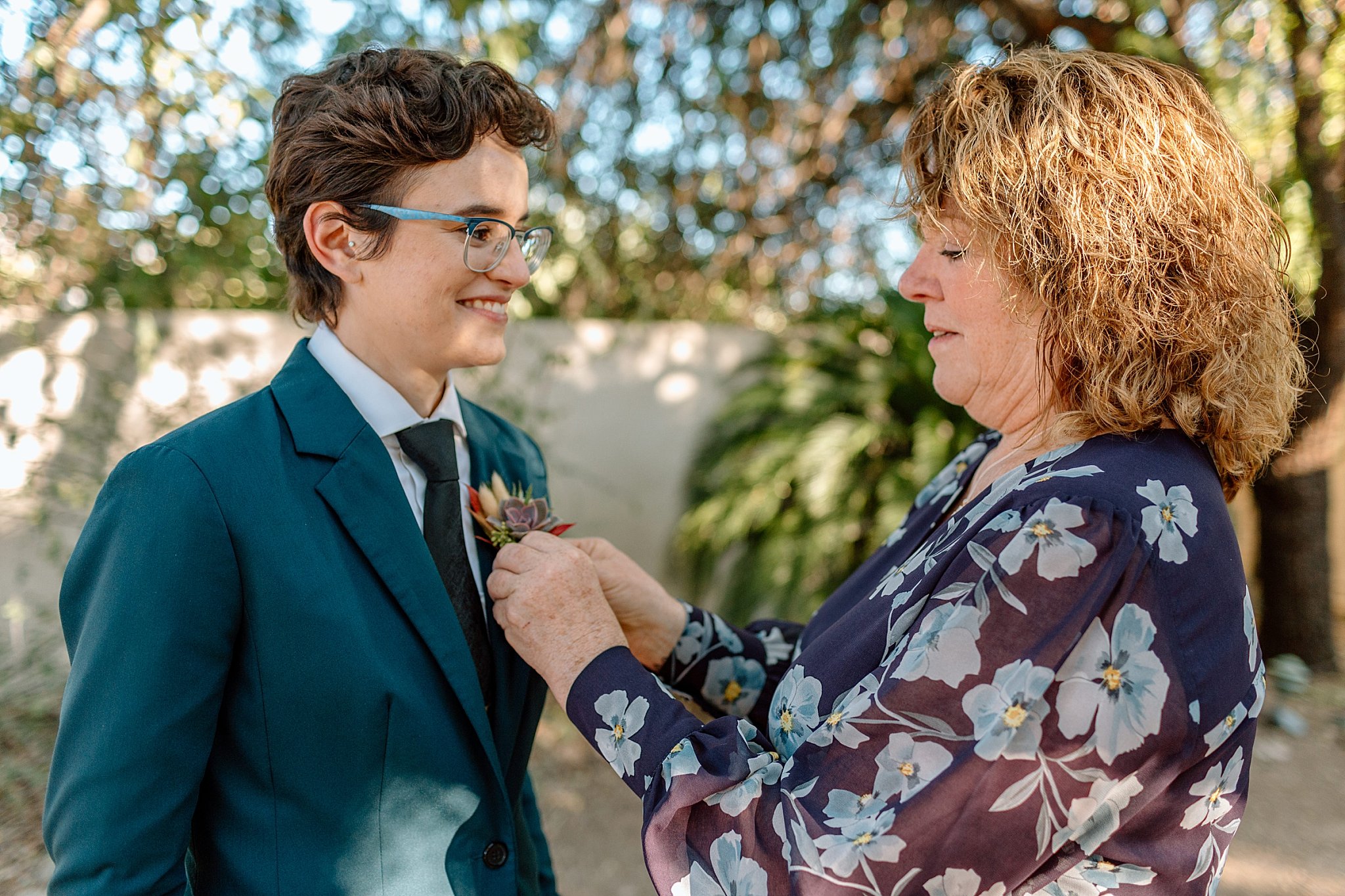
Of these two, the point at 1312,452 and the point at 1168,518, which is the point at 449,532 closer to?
the point at 1168,518

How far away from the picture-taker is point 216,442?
1447 mm

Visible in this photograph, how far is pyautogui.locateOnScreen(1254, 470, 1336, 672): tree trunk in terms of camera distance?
5602 millimetres

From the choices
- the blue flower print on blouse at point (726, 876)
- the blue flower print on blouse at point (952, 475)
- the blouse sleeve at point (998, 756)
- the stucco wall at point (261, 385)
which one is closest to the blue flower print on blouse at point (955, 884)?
the blouse sleeve at point (998, 756)

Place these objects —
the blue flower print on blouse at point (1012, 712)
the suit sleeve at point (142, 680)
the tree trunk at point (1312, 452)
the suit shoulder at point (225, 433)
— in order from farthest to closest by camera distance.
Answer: the tree trunk at point (1312, 452) < the suit shoulder at point (225, 433) < the suit sleeve at point (142, 680) < the blue flower print on blouse at point (1012, 712)

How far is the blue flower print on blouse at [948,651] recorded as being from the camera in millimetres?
1244

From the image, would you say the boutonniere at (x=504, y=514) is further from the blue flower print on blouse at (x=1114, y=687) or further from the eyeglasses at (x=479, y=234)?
the blue flower print on blouse at (x=1114, y=687)

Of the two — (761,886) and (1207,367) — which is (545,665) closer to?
(761,886)

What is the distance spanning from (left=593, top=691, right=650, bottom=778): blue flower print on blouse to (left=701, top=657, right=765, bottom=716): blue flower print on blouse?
1.86 ft

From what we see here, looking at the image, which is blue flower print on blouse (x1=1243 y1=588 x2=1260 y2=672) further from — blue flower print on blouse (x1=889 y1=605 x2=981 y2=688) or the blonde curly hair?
blue flower print on blouse (x1=889 y1=605 x2=981 y2=688)

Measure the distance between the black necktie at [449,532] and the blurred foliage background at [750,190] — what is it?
330 cm

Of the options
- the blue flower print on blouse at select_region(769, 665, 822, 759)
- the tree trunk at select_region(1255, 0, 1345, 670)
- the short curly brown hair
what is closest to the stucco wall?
the short curly brown hair

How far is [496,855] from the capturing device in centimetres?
163

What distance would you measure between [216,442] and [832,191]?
19.9 ft

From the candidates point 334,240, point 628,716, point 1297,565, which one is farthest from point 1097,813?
point 1297,565
